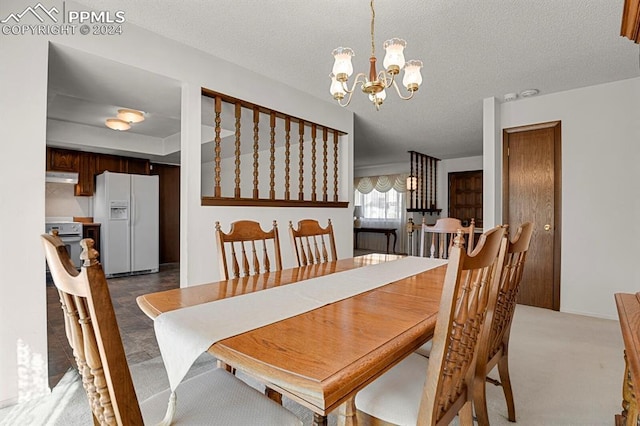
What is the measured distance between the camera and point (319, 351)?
82 cm

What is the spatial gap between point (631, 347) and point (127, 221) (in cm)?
622

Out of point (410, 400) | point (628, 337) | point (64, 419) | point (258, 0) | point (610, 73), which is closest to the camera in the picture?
point (628, 337)

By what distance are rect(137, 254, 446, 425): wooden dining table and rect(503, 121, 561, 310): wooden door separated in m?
3.06

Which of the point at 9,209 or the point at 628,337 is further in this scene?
the point at 9,209

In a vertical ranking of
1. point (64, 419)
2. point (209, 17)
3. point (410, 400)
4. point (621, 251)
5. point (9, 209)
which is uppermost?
point (209, 17)

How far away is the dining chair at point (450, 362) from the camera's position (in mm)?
848

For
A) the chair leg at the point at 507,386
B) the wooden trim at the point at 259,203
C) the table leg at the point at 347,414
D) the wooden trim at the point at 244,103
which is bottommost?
the chair leg at the point at 507,386

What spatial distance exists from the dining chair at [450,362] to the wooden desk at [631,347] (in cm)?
37

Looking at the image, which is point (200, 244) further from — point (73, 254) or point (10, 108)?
point (73, 254)

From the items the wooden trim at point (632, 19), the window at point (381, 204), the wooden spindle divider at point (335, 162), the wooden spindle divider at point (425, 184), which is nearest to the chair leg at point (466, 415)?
the wooden trim at point (632, 19)

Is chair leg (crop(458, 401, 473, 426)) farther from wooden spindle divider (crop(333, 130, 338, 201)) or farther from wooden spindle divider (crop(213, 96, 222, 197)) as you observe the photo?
wooden spindle divider (crop(333, 130, 338, 201))

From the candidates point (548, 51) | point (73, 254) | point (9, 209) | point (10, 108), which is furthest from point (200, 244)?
point (73, 254)

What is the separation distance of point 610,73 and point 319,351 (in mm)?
4010

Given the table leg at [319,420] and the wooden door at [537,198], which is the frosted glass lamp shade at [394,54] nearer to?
the table leg at [319,420]
